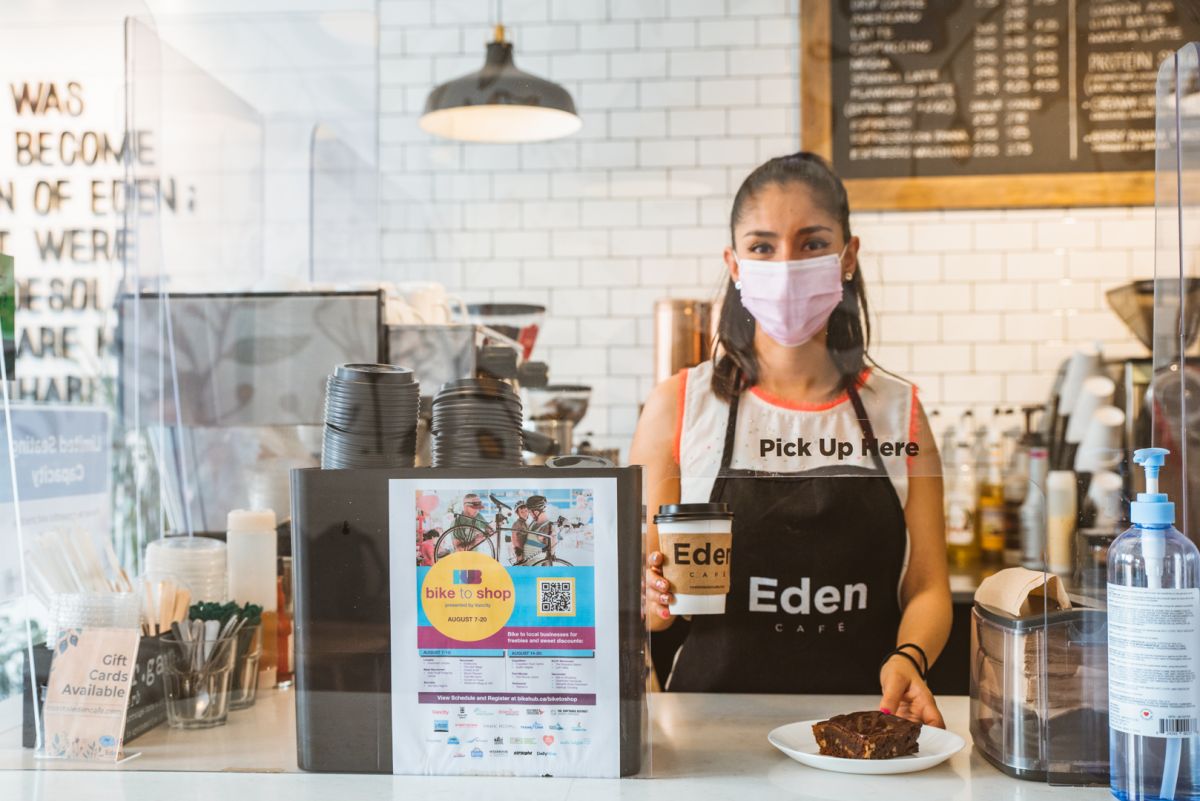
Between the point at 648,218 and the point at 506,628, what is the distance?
685mm

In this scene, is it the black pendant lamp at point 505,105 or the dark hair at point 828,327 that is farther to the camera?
the black pendant lamp at point 505,105

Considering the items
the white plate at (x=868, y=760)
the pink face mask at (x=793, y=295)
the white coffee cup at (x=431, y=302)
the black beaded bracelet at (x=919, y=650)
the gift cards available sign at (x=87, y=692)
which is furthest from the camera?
the white coffee cup at (x=431, y=302)

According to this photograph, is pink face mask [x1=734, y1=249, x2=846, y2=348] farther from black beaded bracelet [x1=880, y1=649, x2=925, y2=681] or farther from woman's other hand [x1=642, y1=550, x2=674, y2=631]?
black beaded bracelet [x1=880, y1=649, x2=925, y2=681]

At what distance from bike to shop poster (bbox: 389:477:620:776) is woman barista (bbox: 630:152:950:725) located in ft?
0.53

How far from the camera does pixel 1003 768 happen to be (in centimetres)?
117

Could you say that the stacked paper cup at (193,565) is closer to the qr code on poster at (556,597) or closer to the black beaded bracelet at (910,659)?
the qr code on poster at (556,597)

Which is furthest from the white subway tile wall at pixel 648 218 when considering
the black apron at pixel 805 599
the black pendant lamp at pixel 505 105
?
the black apron at pixel 805 599

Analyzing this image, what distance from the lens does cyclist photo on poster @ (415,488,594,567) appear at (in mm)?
1169

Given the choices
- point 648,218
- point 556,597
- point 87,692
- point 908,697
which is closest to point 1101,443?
point 908,697

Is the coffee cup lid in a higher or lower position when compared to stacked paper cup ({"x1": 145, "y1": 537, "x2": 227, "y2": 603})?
higher

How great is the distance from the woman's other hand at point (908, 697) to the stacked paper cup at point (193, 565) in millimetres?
955

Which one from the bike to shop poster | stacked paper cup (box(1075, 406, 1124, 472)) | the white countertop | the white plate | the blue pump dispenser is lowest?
the white countertop

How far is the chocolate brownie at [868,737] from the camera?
3.81ft

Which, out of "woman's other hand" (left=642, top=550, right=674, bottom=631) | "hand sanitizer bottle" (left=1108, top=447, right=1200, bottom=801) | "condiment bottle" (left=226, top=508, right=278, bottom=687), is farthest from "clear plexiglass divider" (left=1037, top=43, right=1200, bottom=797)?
"condiment bottle" (left=226, top=508, right=278, bottom=687)
